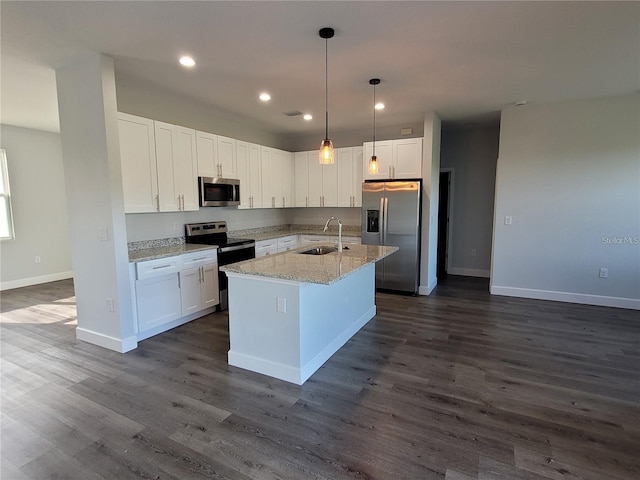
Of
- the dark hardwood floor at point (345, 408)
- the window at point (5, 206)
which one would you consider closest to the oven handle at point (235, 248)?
the dark hardwood floor at point (345, 408)

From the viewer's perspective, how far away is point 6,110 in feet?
15.1

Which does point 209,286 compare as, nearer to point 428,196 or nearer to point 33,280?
point 428,196

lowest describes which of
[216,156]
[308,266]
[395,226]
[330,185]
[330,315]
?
[330,315]

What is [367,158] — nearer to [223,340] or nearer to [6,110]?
[223,340]

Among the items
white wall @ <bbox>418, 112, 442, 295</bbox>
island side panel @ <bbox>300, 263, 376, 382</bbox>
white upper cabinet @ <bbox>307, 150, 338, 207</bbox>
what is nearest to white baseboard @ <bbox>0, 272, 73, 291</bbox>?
white upper cabinet @ <bbox>307, 150, 338, 207</bbox>

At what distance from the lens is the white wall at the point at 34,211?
5.63m

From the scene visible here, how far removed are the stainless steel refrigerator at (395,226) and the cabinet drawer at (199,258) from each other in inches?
94.1

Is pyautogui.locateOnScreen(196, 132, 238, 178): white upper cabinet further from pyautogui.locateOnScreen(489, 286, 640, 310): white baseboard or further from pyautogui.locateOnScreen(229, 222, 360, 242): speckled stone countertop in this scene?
pyautogui.locateOnScreen(489, 286, 640, 310): white baseboard

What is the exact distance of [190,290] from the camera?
13.0ft

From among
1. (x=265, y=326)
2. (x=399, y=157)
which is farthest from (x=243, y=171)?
(x=265, y=326)

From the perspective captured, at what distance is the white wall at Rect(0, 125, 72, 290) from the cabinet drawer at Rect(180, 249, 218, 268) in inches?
161

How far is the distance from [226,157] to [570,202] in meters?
4.89

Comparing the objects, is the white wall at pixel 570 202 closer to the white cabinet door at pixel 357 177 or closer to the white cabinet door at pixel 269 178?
the white cabinet door at pixel 357 177

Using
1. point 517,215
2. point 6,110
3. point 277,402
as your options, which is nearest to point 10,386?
point 277,402
